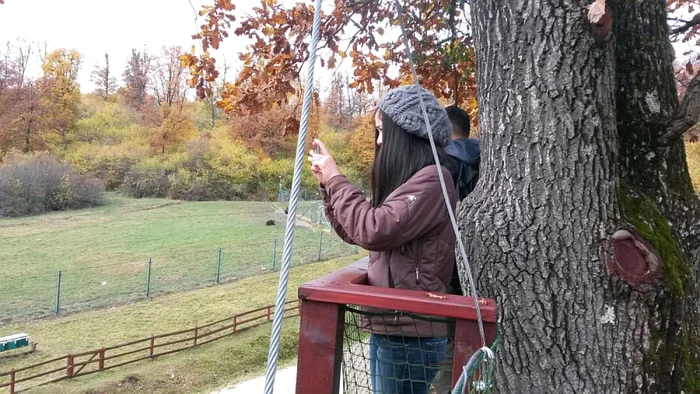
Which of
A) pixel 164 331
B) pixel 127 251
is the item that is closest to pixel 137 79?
pixel 127 251

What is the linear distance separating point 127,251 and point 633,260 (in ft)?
53.3

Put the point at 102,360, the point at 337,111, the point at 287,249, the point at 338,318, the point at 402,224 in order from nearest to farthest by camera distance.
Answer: the point at 287,249 → the point at 338,318 → the point at 402,224 → the point at 102,360 → the point at 337,111

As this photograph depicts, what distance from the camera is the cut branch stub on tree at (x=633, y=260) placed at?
1.59 meters

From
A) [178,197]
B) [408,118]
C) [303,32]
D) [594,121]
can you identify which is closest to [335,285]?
[408,118]

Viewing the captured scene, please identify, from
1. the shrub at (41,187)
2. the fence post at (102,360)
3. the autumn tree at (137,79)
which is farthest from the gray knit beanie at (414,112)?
the autumn tree at (137,79)

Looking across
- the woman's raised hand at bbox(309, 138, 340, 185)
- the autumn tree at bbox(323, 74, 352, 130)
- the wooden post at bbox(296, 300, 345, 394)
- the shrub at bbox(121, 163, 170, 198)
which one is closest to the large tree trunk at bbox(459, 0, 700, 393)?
the woman's raised hand at bbox(309, 138, 340, 185)

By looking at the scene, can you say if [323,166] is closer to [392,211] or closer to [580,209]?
[392,211]

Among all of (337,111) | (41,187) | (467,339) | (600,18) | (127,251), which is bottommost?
(127,251)

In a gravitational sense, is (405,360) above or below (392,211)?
below

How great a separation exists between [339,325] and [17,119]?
3182 cm

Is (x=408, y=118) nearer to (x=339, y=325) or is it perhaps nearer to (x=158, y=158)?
(x=339, y=325)

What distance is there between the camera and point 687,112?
173cm

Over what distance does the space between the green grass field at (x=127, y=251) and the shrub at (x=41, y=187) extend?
94 centimetres

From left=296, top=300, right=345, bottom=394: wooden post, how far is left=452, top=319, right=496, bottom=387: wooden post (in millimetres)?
266
